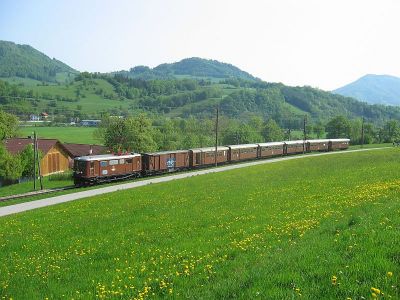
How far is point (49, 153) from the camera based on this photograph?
63.4 meters

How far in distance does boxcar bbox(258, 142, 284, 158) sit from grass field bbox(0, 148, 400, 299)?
5413 cm

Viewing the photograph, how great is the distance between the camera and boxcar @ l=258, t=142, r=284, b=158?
7525 cm

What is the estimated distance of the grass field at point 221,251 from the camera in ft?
24.2

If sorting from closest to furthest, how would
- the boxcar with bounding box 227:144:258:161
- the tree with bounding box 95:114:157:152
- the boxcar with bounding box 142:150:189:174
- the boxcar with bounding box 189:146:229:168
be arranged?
the boxcar with bounding box 142:150:189:174
the boxcar with bounding box 189:146:229:168
the boxcar with bounding box 227:144:258:161
the tree with bounding box 95:114:157:152

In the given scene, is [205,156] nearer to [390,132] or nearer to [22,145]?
[22,145]

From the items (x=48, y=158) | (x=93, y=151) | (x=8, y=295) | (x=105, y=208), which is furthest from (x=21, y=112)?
(x=8, y=295)

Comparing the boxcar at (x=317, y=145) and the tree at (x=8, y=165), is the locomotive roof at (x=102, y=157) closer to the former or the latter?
the tree at (x=8, y=165)

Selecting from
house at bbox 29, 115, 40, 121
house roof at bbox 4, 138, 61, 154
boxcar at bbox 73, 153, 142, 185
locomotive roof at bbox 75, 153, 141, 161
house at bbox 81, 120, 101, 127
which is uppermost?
house at bbox 29, 115, 40, 121

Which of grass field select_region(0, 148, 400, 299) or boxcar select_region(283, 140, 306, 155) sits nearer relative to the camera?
grass field select_region(0, 148, 400, 299)

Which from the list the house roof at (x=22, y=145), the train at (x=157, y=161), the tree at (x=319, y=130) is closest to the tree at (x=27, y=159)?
the house roof at (x=22, y=145)

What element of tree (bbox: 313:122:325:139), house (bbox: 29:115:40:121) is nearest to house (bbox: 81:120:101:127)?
Answer: house (bbox: 29:115:40:121)

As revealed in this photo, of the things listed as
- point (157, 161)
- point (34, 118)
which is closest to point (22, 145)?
point (157, 161)

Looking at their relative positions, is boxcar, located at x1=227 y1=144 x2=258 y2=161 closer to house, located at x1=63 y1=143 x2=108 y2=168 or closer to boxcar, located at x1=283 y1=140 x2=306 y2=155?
boxcar, located at x1=283 y1=140 x2=306 y2=155

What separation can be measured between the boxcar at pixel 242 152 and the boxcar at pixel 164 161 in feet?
39.3
